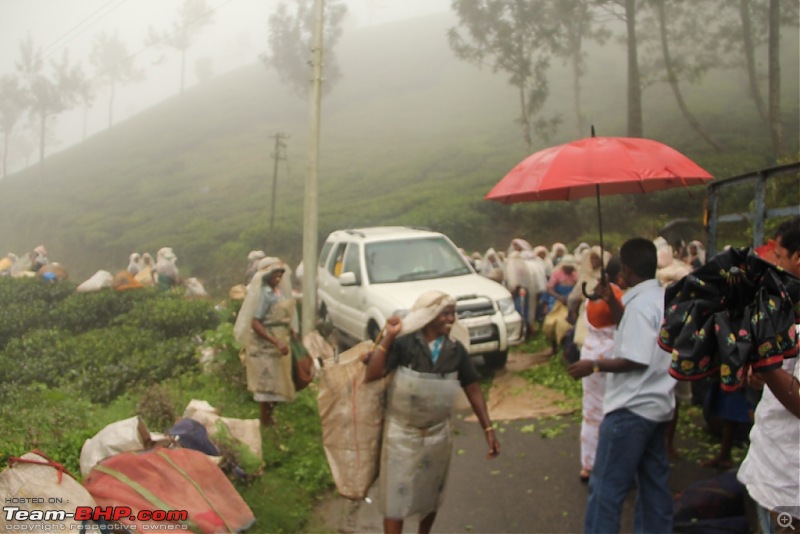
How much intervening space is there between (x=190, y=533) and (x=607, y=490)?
2.20 metres

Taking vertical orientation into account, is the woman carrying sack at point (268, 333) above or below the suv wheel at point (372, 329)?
above

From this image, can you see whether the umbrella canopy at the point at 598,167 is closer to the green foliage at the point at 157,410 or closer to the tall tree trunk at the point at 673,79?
the green foliage at the point at 157,410

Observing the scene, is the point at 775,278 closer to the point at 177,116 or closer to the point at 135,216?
the point at 135,216

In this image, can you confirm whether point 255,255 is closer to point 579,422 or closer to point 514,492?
point 579,422

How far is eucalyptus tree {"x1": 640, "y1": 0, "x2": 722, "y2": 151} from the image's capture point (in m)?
19.6

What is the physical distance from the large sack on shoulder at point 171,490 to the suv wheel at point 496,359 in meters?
4.90

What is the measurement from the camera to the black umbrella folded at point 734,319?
7.02ft

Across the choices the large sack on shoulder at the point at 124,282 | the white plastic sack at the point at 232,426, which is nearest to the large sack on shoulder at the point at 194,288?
the large sack on shoulder at the point at 124,282

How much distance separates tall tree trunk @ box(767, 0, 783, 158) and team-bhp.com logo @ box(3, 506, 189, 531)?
60.9ft

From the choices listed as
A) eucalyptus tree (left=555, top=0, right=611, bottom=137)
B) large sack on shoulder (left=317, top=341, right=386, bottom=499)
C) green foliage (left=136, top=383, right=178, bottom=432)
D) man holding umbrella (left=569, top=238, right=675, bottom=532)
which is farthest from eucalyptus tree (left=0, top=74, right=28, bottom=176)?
eucalyptus tree (left=555, top=0, right=611, bottom=137)

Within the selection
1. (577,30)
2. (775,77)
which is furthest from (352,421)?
Result: (577,30)

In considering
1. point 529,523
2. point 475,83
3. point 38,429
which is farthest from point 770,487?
point 475,83

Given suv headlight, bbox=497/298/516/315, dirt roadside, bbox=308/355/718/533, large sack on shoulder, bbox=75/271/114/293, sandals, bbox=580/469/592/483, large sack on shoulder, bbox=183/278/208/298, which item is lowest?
dirt roadside, bbox=308/355/718/533

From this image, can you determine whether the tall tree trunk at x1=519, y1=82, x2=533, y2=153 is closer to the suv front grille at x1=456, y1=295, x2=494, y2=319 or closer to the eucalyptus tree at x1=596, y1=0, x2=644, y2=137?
the eucalyptus tree at x1=596, y1=0, x2=644, y2=137
